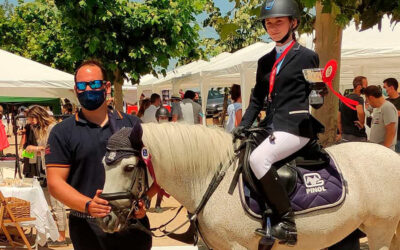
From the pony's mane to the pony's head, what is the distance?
148 millimetres

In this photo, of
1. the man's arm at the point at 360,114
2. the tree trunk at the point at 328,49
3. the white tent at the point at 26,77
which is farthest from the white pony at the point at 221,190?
the white tent at the point at 26,77

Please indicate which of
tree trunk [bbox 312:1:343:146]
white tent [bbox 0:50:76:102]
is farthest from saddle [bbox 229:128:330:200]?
white tent [bbox 0:50:76:102]

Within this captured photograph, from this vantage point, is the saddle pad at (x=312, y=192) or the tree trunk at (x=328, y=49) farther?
the tree trunk at (x=328, y=49)

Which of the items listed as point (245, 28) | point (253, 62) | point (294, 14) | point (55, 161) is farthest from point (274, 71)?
point (245, 28)

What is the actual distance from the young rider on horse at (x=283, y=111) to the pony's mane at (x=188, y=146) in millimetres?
174

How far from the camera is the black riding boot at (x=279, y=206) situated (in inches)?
132

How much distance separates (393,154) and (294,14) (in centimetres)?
159

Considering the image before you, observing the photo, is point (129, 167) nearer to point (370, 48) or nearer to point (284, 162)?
point (284, 162)

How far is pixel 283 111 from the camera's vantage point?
352 cm

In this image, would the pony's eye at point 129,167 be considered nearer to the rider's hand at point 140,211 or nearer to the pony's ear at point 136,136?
the pony's ear at point 136,136

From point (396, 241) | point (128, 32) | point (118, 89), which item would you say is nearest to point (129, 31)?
point (128, 32)

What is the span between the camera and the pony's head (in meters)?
3.01

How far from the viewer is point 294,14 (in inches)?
139

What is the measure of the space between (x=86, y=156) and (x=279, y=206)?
1371 millimetres
